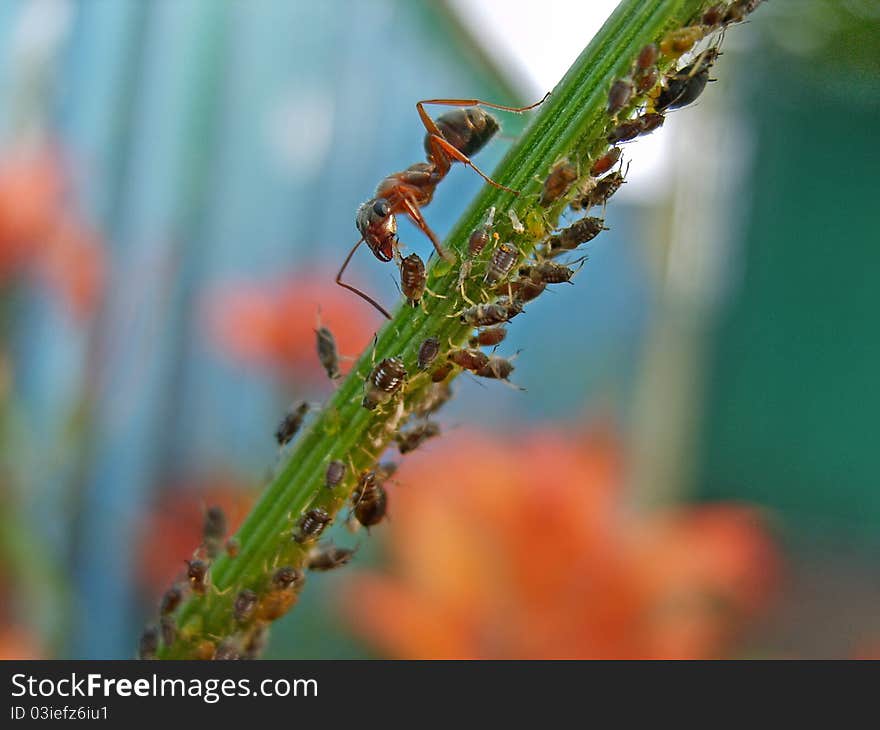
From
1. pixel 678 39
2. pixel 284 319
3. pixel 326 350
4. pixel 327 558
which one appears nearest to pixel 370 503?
pixel 327 558

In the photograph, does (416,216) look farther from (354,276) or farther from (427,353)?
(354,276)

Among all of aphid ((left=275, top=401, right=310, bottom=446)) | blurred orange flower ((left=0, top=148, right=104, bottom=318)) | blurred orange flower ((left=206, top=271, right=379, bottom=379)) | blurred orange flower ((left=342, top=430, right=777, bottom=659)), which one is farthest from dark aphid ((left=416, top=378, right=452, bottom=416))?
blurred orange flower ((left=0, top=148, right=104, bottom=318))

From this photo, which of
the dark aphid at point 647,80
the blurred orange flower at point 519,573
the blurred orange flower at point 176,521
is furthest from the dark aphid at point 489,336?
the blurred orange flower at point 176,521

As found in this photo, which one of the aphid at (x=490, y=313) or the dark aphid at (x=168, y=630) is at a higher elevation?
the aphid at (x=490, y=313)

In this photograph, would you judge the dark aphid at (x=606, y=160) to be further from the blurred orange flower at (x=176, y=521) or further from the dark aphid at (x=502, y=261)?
the blurred orange flower at (x=176, y=521)
